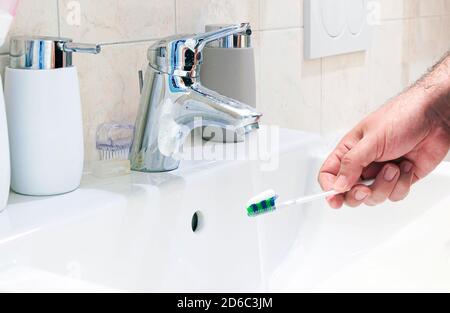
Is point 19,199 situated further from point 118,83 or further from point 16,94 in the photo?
point 118,83

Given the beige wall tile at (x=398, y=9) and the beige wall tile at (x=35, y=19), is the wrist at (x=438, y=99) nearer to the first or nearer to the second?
the beige wall tile at (x=35, y=19)

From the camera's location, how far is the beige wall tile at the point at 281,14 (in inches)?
41.8

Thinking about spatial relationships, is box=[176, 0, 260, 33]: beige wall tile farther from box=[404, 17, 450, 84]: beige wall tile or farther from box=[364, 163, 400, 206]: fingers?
box=[404, 17, 450, 84]: beige wall tile

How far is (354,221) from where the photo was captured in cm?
95

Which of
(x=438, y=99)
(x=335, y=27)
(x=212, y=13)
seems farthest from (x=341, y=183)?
(x=335, y=27)

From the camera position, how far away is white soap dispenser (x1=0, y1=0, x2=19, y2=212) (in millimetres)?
590

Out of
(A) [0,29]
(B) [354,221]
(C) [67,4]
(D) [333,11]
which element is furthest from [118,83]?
(D) [333,11]

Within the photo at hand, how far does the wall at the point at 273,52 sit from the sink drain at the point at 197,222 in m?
0.14

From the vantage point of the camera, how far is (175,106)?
2.48 feet

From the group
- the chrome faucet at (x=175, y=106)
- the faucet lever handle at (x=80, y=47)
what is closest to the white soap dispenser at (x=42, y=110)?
the faucet lever handle at (x=80, y=47)

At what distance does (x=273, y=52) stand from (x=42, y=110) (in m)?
0.52

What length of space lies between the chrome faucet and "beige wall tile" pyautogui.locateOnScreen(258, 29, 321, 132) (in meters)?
0.32

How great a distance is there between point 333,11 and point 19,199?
733 millimetres

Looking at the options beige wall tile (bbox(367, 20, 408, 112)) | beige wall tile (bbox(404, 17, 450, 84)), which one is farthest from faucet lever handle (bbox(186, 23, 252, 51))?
beige wall tile (bbox(404, 17, 450, 84))
